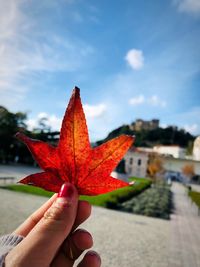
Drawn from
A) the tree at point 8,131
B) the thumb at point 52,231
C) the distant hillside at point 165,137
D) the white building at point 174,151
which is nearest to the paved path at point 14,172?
the tree at point 8,131

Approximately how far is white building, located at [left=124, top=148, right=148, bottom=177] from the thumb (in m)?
57.3

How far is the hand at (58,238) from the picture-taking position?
1.06 m

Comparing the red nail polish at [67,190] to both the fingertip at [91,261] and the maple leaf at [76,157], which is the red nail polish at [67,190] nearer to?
the maple leaf at [76,157]

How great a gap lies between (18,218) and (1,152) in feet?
108

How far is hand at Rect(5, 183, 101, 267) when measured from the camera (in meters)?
1.06

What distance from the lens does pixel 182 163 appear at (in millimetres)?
62375

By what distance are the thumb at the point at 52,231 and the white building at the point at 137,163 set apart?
57324 millimetres

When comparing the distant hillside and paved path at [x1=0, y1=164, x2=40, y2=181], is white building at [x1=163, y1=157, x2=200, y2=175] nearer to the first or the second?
the distant hillside

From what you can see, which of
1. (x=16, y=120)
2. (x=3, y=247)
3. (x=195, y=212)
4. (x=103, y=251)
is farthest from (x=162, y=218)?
(x=16, y=120)

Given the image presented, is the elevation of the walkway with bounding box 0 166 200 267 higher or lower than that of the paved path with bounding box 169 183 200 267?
higher

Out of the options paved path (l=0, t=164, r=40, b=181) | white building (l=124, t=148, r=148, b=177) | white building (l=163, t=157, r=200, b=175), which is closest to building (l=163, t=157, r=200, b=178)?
white building (l=163, t=157, r=200, b=175)

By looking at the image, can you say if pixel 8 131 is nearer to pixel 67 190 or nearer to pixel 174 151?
pixel 67 190

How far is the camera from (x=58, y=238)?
43.7 inches

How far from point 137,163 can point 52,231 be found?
59.2 meters
